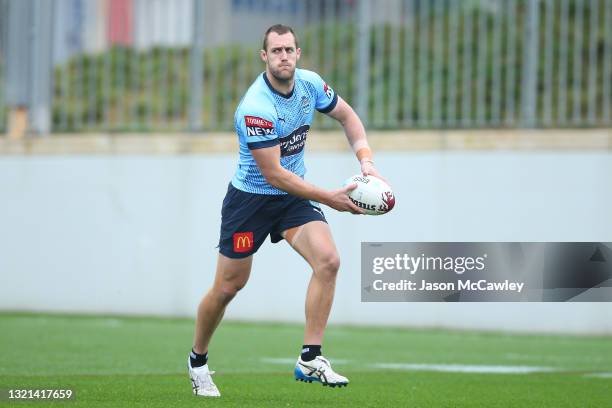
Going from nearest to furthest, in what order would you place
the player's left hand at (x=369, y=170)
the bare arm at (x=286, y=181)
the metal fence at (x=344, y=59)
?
the bare arm at (x=286, y=181) < the player's left hand at (x=369, y=170) < the metal fence at (x=344, y=59)

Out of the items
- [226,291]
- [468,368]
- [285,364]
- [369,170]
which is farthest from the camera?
[285,364]

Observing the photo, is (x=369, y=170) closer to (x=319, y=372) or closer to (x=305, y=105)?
(x=305, y=105)

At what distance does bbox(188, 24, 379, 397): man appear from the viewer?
788 centimetres

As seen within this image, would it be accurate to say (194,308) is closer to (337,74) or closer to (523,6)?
(337,74)

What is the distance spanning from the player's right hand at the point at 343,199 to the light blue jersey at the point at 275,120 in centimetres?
51

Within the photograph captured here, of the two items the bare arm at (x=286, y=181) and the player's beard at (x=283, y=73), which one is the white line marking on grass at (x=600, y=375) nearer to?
the bare arm at (x=286, y=181)

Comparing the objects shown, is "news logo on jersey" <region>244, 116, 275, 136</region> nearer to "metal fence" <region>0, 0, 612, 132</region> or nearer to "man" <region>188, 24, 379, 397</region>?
"man" <region>188, 24, 379, 397</region>

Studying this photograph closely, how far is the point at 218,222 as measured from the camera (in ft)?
51.1

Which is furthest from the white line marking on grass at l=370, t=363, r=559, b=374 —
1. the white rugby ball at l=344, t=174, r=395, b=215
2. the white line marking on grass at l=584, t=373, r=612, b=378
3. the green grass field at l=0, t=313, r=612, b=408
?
the white rugby ball at l=344, t=174, r=395, b=215

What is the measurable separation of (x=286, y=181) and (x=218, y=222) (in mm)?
7778

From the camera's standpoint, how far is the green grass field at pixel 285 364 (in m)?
8.17

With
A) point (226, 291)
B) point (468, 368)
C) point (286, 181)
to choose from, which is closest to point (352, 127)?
point (286, 181)

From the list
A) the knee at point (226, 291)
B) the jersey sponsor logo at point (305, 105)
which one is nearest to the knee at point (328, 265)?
the knee at point (226, 291)

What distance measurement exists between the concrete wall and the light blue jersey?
21.0 ft
